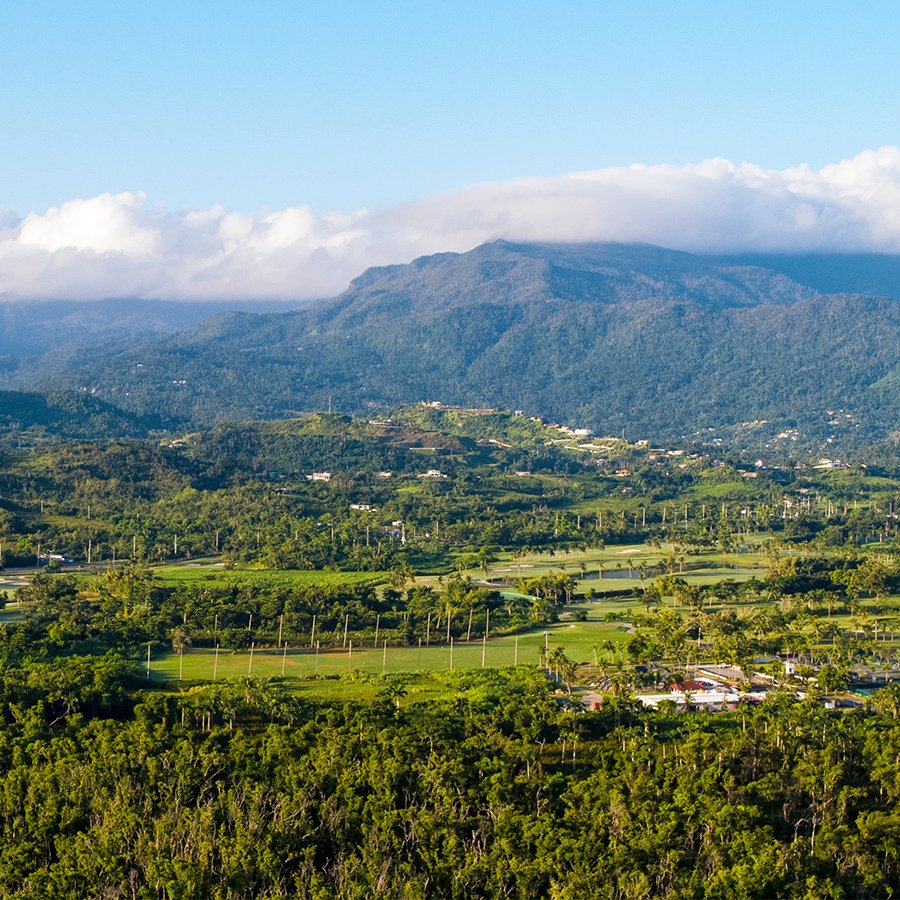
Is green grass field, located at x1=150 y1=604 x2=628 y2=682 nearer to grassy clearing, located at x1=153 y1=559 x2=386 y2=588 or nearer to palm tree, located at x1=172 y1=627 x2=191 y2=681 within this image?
palm tree, located at x1=172 y1=627 x2=191 y2=681

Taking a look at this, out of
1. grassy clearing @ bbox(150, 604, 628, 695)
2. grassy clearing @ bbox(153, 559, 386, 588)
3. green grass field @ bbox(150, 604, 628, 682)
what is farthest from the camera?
grassy clearing @ bbox(153, 559, 386, 588)

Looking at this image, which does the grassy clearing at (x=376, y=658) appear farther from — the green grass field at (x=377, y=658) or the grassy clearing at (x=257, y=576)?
the grassy clearing at (x=257, y=576)

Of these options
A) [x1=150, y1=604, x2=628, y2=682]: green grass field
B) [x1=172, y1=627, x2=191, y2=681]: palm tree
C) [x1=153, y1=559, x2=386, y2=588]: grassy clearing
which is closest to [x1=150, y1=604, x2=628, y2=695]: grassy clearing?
[x1=150, y1=604, x2=628, y2=682]: green grass field

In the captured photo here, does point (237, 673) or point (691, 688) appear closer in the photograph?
point (691, 688)

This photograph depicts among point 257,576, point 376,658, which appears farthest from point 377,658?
point 257,576

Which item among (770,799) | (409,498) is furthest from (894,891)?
(409,498)

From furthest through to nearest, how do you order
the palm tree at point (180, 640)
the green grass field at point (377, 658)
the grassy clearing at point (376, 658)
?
the palm tree at point (180, 640), the green grass field at point (377, 658), the grassy clearing at point (376, 658)

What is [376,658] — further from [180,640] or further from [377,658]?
[180,640]

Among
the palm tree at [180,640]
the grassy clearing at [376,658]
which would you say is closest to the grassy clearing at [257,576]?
the grassy clearing at [376,658]

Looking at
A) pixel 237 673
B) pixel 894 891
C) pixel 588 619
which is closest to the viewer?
pixel 894 891

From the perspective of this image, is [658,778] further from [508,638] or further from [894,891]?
[508,638]

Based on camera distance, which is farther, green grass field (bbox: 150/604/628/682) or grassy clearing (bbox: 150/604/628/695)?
green grass field (bbox: 150/604/628/682)
